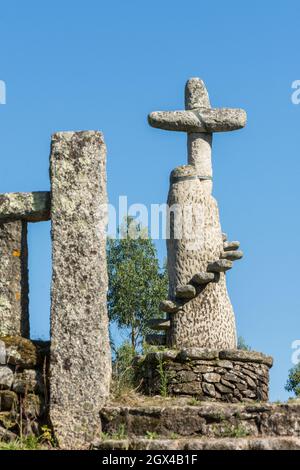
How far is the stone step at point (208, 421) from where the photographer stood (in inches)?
375

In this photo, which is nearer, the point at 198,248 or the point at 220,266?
the point at 220,266

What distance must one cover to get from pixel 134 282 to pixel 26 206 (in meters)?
12.0

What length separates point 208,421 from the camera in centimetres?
959

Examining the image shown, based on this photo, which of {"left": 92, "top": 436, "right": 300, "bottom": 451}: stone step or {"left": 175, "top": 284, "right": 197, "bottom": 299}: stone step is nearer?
{"left": 92, "top": 436, "right": 300, "bottom": 451}: stone step

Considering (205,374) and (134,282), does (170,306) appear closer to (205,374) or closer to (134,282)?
(205,374)

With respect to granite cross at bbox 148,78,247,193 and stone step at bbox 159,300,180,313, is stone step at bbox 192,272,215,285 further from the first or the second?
granite cross at bbox 148,78,247,193

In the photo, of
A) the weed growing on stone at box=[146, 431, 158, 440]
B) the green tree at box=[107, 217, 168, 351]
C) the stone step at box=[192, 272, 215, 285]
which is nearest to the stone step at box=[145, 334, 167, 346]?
the stone step at box=[192, 272, 215, 285]

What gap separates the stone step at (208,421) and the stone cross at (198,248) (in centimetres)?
256

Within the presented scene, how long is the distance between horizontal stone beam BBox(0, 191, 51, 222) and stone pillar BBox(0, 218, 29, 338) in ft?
0.35

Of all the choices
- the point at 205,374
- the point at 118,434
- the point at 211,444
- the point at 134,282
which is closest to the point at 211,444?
the point at 211,444

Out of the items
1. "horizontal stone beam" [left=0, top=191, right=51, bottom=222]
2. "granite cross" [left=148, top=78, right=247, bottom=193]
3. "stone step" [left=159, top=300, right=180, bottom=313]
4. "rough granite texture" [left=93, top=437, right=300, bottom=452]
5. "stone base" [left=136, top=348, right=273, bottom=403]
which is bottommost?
"rough granite texture" [left=93, top=437, right=300, bottom=452]

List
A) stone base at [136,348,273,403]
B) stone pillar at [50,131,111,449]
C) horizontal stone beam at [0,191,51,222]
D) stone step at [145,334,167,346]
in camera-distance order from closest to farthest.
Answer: stone pillar at [50,131,111,449] → horizontal stone beam at [0,191,51,222] → stone base at [136,348,273,403] → stone step at [145,334,167,346]

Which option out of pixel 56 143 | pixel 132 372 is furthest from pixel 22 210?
pixel 132 372

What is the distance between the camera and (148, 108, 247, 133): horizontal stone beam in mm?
13000
